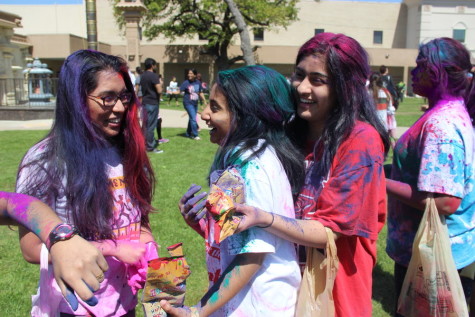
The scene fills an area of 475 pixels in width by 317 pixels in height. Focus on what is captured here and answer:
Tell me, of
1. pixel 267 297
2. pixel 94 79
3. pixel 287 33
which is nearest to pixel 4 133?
pixel 94 79

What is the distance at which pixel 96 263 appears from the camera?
1117 mm

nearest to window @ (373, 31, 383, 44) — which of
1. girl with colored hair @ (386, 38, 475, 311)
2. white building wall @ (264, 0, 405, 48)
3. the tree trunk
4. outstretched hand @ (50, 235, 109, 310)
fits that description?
white building wall @ (264, 0, 405, 48)

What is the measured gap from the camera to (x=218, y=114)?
1.72 m

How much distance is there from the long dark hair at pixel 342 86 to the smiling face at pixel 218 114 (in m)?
0.40

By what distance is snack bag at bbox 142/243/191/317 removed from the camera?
1.39 meters

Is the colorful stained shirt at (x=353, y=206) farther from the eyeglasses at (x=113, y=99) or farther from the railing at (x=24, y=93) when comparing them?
the railing at (x=24, y=93)

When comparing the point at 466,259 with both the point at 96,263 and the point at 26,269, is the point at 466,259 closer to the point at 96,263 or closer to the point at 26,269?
the point at 96,263

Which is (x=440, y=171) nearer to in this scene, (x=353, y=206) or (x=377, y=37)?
(x=353, y=206)

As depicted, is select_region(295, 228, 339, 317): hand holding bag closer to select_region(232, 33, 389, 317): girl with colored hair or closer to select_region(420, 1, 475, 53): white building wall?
select_region(232, 33, 389, 317): girl with colored hair

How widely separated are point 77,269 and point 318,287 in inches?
38.8

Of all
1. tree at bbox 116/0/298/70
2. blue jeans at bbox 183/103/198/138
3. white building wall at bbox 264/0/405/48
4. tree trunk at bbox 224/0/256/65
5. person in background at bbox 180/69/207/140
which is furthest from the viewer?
white building wall at bbox 264/0/405/48

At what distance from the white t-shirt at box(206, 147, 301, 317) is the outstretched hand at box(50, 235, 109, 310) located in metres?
0.52

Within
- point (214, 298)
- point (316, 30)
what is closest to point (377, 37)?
point (316, 30)

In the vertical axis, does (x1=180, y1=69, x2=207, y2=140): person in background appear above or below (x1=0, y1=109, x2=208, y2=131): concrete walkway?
above
